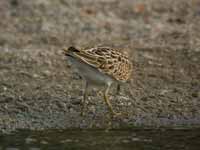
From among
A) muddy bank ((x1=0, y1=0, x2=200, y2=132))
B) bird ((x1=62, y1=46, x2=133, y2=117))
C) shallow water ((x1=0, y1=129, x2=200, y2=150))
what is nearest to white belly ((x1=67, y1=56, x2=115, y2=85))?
bird ((x1=62, y1=46, x2=133, y2=117))

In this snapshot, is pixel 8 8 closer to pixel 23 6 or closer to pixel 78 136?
pixel 23 6

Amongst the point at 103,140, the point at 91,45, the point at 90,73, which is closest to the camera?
the point at 103,140

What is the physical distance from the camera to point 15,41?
1323 cm

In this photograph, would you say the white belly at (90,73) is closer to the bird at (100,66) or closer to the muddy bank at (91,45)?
the bird at (100,66)

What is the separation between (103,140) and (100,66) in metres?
1.04

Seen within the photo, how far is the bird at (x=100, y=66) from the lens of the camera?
8953 millimetres

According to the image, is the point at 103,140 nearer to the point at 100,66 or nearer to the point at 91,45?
the point at 100,66

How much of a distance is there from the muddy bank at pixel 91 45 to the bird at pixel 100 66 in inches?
16.7

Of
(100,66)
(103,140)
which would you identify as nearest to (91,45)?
(100,66)

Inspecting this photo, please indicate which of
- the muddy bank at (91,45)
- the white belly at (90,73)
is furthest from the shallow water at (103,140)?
the white belly at (90,73)

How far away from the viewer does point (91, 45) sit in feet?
42.2

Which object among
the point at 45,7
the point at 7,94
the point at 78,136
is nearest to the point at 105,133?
the point at 78,136

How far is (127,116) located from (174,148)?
1363 mm

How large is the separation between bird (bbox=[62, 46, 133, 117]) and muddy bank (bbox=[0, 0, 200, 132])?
42 cm
